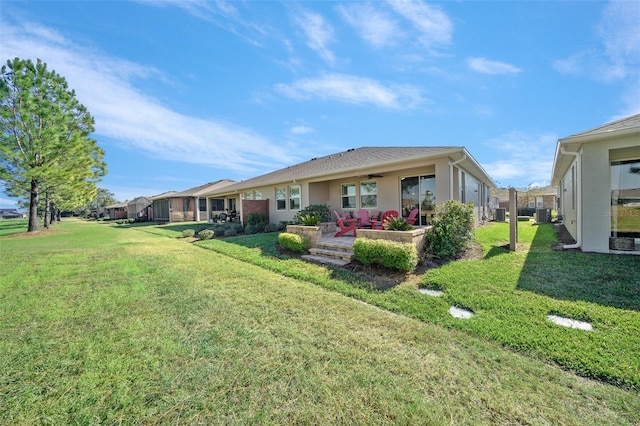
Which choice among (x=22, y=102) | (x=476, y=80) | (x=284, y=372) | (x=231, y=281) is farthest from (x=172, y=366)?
(x=22, y=102)

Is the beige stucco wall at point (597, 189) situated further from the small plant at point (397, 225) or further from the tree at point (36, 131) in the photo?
the tree at point (36, 131)

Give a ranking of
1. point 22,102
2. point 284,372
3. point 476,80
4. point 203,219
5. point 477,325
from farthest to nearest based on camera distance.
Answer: point 203,219, point 22,102, point 476,80, point 477,325, point 284,372

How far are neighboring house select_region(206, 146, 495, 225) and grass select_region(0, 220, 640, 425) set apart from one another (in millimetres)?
6156

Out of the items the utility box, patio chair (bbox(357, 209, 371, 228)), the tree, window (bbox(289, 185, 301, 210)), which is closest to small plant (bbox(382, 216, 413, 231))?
patio chair (bbox(357, 209, 371, 228))

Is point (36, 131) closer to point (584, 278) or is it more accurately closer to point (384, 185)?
point (384, 185)

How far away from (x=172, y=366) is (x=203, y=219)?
96.9ft

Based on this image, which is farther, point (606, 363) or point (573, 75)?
point (573, 75)

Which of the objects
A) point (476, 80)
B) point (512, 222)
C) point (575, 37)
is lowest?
point (512, 222)

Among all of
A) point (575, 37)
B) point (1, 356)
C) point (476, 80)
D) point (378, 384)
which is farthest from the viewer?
point (476, 80)

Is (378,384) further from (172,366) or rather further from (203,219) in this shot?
(203,219)

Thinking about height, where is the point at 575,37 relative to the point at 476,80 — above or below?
above

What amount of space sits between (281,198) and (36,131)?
1531 cm

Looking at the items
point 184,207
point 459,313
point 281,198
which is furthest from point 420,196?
point 184,207

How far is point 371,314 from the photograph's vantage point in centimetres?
395
